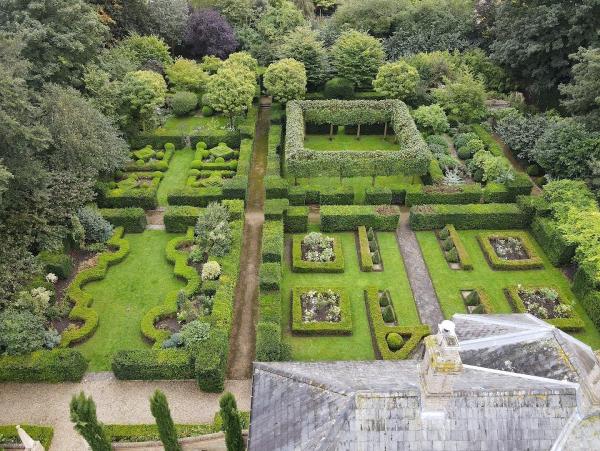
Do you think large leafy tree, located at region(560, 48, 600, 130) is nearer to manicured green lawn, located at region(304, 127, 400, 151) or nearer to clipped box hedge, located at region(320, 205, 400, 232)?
manicured green lawn, located at region(304, 127, 400, 151)

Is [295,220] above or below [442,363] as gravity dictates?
below

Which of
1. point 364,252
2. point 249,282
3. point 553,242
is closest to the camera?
point 249,282

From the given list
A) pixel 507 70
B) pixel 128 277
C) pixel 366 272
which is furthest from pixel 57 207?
pixel 507 70

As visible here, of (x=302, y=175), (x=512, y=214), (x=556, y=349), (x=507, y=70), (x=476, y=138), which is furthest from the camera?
(x=507, y=70)

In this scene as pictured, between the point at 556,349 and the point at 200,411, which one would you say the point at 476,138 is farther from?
the point at 200,411

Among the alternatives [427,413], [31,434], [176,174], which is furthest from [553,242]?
[31,434]

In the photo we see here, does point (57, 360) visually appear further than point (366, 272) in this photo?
No

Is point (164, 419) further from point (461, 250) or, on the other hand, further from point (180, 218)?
point (461, 250)

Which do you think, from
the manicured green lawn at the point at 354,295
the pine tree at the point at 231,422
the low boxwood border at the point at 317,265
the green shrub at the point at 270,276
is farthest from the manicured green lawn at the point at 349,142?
the pine tree at the point at 231,422
